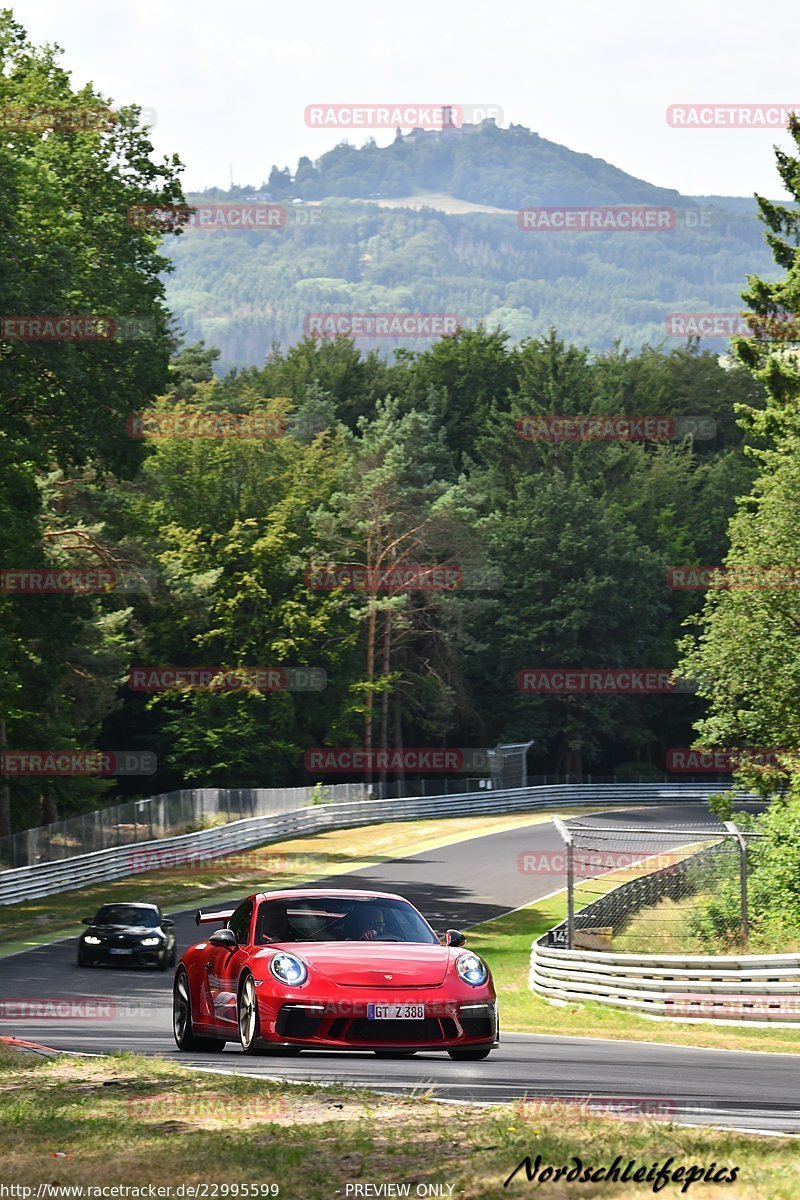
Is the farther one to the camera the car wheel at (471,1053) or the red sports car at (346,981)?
the car wheel at (471,1053)

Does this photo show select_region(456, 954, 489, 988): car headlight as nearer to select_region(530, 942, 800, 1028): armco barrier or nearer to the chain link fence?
select_region(530, 942, 800, 1028): armco barrier

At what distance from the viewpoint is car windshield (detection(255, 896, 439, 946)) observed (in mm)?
12477

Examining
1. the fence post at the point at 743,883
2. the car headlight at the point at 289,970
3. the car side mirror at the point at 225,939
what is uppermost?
the car headlight at the point at 289,970

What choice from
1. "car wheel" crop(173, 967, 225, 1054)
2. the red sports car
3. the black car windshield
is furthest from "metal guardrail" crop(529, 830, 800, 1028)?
the red sports car

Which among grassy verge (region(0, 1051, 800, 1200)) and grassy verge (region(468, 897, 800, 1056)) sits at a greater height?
grassy verge (region(0, 1051, 800, 1200))

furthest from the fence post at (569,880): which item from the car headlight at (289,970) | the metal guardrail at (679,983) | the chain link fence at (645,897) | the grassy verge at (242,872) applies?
the grassy verge at (242,872)

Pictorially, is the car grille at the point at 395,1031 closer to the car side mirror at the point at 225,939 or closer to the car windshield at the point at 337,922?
the car windshield at the point at 337,922

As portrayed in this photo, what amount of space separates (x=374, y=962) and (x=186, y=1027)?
8.44 ft

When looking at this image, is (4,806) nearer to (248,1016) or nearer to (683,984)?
(683,984)

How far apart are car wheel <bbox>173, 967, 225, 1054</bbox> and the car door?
0.49 metres

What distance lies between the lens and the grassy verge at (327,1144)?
23.5ft

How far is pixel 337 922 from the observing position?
12609mm

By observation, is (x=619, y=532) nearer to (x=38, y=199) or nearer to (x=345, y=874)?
(x=345, y=874)

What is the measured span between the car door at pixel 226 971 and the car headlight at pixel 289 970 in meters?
0.63
